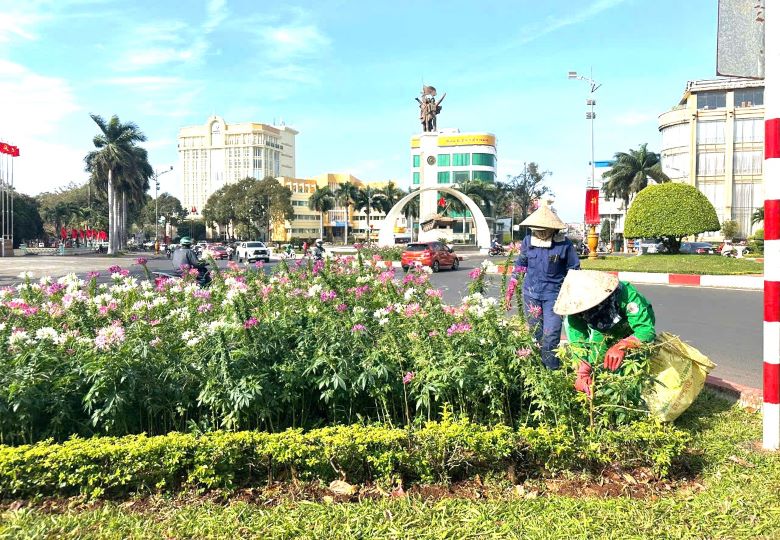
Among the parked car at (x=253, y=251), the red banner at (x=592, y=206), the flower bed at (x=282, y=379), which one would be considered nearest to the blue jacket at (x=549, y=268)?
the flower bed at (x=282, y=379)

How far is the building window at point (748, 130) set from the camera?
4916 cm

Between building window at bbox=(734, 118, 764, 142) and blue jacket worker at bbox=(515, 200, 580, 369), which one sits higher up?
building window at bbox=(734, 118, 764, 142)

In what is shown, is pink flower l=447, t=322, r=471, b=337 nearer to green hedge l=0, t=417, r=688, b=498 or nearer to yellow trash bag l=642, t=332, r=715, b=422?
green hedge l=0, t=417, r=688, b=498

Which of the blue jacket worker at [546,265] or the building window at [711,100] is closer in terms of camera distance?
the blue jacket worker at [546,265]

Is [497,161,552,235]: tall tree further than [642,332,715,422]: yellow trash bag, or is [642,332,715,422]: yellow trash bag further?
[497,161,552,235]: tall tree

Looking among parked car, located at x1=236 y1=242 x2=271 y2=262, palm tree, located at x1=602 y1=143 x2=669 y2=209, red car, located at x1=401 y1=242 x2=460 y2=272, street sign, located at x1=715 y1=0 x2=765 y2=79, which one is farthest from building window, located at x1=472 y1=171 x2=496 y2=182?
street sign, located at x1=715 y1=0 x2=765 y2=79

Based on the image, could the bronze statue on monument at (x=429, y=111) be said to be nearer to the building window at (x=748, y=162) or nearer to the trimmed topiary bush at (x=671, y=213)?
the building window at (x=748, y=162)

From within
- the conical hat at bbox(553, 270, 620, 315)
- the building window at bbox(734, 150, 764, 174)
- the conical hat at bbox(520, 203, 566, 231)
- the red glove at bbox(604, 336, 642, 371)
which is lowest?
the red glove at bbox(604, 336, 642, 371)

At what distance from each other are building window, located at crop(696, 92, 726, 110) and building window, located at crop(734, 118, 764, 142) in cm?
→ 226

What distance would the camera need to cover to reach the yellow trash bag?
3359 millimetres

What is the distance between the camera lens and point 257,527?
7.80ft

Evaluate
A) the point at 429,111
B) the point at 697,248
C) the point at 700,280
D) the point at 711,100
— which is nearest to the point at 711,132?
the point at 711,100

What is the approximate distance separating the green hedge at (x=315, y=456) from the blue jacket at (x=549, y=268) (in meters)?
1.80

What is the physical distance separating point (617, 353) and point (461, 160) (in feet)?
272
